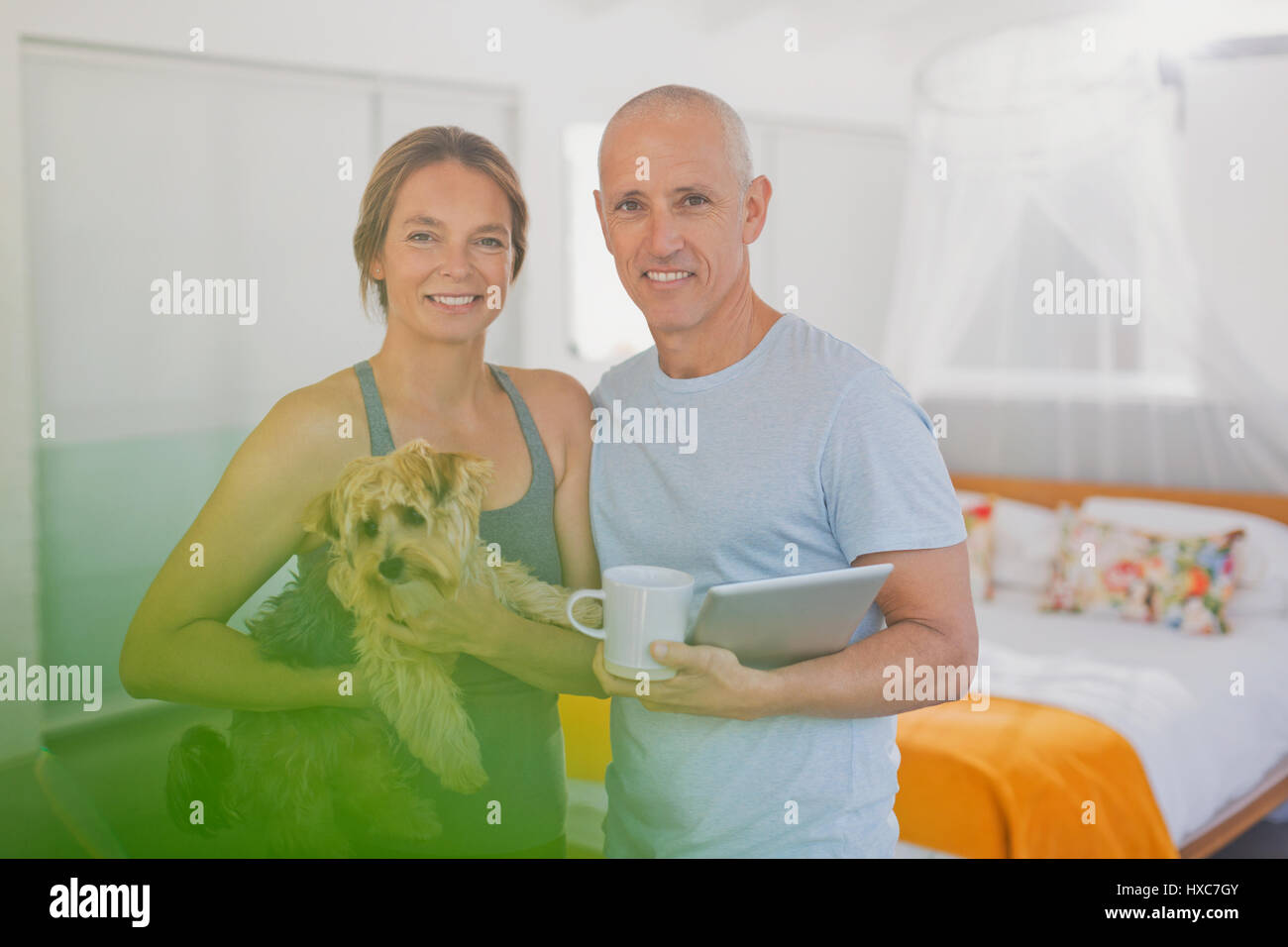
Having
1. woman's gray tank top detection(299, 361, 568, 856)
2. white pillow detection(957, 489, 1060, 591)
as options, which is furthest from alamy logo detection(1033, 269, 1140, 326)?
woman's gray tank top detection(299, 361, 568, 856)

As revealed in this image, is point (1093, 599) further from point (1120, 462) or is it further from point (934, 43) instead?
point (934, 43)

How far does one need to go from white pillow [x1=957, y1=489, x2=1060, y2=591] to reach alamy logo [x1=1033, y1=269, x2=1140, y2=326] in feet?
2.12

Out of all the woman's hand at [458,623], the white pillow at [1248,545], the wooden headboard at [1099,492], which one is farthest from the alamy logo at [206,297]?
the white pillow at [1248,545]

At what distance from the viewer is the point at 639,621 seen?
4.23 ft

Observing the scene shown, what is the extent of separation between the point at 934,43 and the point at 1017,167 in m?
0.91

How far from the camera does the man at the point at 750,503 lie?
1382mm

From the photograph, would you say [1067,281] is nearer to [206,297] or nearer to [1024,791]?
[1024,791]

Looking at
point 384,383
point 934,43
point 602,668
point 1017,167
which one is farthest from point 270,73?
point 1017,167

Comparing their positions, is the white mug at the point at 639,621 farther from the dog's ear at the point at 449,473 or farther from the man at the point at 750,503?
the dog's ear at the point at 449,473

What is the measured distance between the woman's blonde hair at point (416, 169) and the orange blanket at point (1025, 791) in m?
1.37

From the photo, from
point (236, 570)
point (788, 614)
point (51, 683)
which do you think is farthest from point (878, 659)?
point (51, 683)

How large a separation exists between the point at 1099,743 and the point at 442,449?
181 cm
